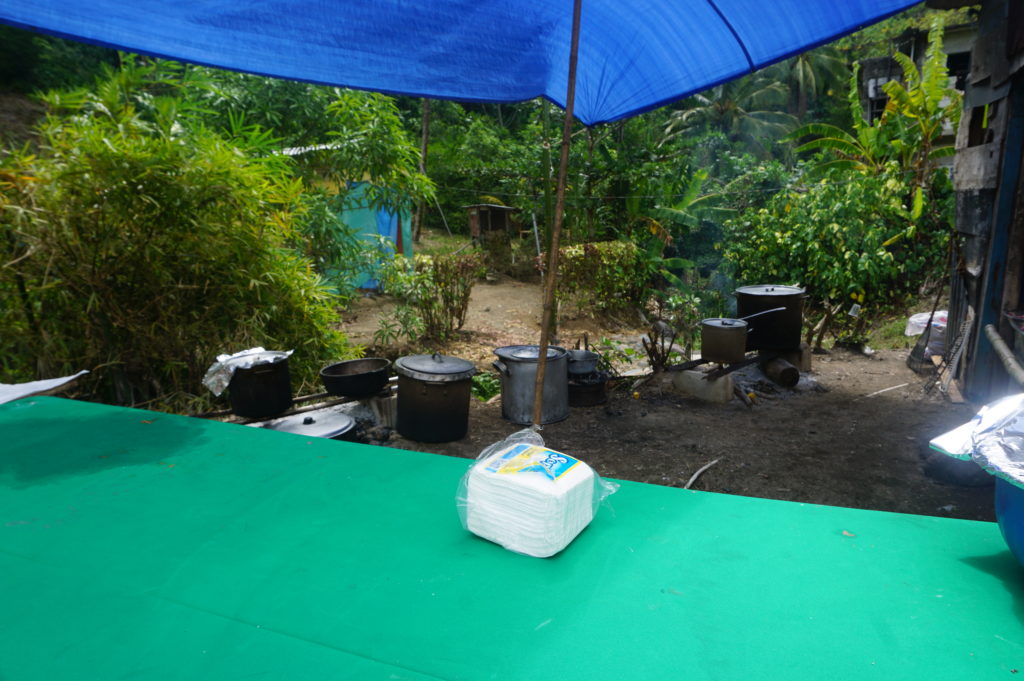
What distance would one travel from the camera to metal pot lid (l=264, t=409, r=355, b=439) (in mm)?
3281

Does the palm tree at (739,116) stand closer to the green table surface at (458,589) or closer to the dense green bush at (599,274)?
the dense green bush at (599,274)

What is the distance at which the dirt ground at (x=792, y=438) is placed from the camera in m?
3.81

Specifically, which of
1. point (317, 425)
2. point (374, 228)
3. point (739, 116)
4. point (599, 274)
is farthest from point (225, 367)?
point (739, 116)

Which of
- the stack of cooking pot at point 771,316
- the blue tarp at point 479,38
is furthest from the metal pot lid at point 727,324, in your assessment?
the blue tarp at point 479,38

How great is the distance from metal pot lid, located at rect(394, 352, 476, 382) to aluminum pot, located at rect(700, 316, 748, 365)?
2.42 metres

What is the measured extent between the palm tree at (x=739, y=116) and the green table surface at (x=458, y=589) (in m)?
21.1

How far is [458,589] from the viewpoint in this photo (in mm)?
1264

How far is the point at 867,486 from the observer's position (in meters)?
3.84

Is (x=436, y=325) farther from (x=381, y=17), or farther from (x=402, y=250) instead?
(x=381, y=17)

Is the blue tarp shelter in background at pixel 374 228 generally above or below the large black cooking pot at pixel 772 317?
above

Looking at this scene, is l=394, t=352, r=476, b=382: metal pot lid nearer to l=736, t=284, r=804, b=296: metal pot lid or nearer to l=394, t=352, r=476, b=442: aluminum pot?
l=394, t=352, r=476, b=442: aluminum pot

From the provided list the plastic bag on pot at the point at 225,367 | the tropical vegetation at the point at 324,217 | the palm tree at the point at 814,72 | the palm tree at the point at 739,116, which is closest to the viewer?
the plastic bag on pot at the point at 225,367

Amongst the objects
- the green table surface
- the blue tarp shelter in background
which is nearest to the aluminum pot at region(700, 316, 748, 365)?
the green table surface

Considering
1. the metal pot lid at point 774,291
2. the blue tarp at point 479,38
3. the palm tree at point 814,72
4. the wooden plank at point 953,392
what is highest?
the palm tree at point 814,72
